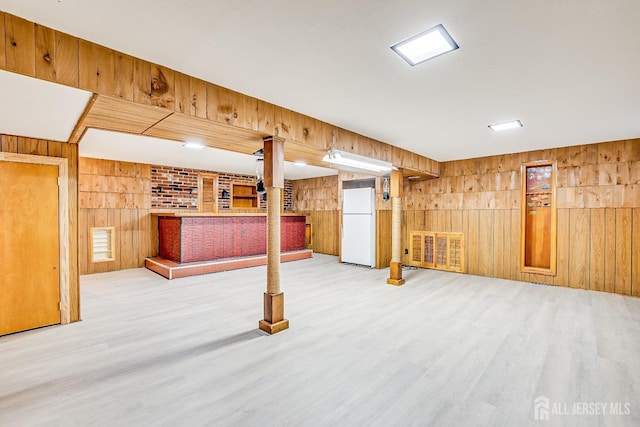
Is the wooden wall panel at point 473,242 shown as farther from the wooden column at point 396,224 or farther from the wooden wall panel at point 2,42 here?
the wooden wall panel at point 2,42

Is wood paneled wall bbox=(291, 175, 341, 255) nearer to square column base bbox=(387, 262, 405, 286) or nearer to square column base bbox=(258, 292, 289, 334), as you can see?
square column base bbox=(387, 262, 405, 286)

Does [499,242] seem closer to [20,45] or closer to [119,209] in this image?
[20,45]

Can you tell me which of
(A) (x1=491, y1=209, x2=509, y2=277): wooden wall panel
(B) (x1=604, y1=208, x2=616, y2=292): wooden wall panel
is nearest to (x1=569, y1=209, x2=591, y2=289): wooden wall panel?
(B) (x1=604, y1=208, x2=616, y2=292): wooden wall panel

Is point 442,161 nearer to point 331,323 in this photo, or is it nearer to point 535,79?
point 535,79

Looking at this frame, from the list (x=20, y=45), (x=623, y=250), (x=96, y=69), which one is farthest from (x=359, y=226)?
(x=20, y=45)

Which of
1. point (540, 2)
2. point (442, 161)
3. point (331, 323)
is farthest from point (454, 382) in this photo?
point (442, 161)

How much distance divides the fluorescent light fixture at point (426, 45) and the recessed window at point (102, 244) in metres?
6.55

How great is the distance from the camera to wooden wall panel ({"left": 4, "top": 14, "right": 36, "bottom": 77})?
1612 millimetres

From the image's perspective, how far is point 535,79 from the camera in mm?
2438

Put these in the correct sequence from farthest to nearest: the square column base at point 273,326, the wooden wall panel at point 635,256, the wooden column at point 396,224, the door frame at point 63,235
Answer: the wooden column at point 396,224
the wooden wall panel at point 635,256
the door frame at point 63,235
the square column base at point 273,326

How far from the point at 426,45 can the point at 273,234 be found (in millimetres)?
2194

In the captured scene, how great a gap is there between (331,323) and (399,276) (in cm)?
224

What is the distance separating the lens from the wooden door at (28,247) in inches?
118

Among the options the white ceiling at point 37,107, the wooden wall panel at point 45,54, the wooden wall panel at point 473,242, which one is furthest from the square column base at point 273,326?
the wooden wall panel at point 473,242
